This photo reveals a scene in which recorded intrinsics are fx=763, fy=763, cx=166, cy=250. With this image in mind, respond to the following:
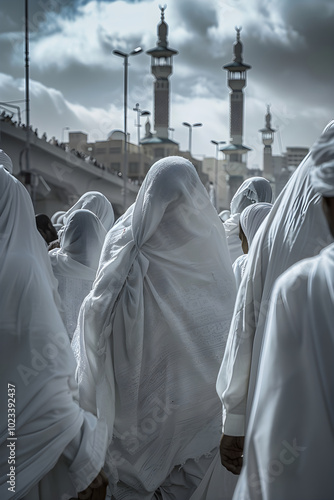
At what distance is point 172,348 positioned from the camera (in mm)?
4344

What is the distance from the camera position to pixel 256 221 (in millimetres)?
4105

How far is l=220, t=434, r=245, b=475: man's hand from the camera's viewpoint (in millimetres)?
2676

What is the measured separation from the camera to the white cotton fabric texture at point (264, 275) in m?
2.75

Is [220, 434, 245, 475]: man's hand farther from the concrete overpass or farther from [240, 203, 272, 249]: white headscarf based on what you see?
the concrete overpass

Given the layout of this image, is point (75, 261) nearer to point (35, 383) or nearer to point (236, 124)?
point (35, 383)

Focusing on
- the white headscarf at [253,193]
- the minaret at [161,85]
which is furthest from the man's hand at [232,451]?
the minaret at [161,85]

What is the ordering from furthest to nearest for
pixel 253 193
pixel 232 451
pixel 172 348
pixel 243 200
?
1. pixel 243 200
2. pixel 253 193
3. pixel 172 348
4. pixel 232 451

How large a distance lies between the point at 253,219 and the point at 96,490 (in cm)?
198

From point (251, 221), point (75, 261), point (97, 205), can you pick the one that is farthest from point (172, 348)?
point (97, 205)

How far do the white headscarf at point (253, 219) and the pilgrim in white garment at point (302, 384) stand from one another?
246 cm

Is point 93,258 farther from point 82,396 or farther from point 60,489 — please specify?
point 60,489

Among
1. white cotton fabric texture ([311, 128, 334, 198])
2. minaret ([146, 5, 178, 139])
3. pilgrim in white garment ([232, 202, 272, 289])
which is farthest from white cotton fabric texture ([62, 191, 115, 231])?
minaret ([146, 5, 178, 139])

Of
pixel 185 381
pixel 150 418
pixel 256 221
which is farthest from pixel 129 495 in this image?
pixel 256 221

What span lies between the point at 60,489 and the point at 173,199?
2128 mm
